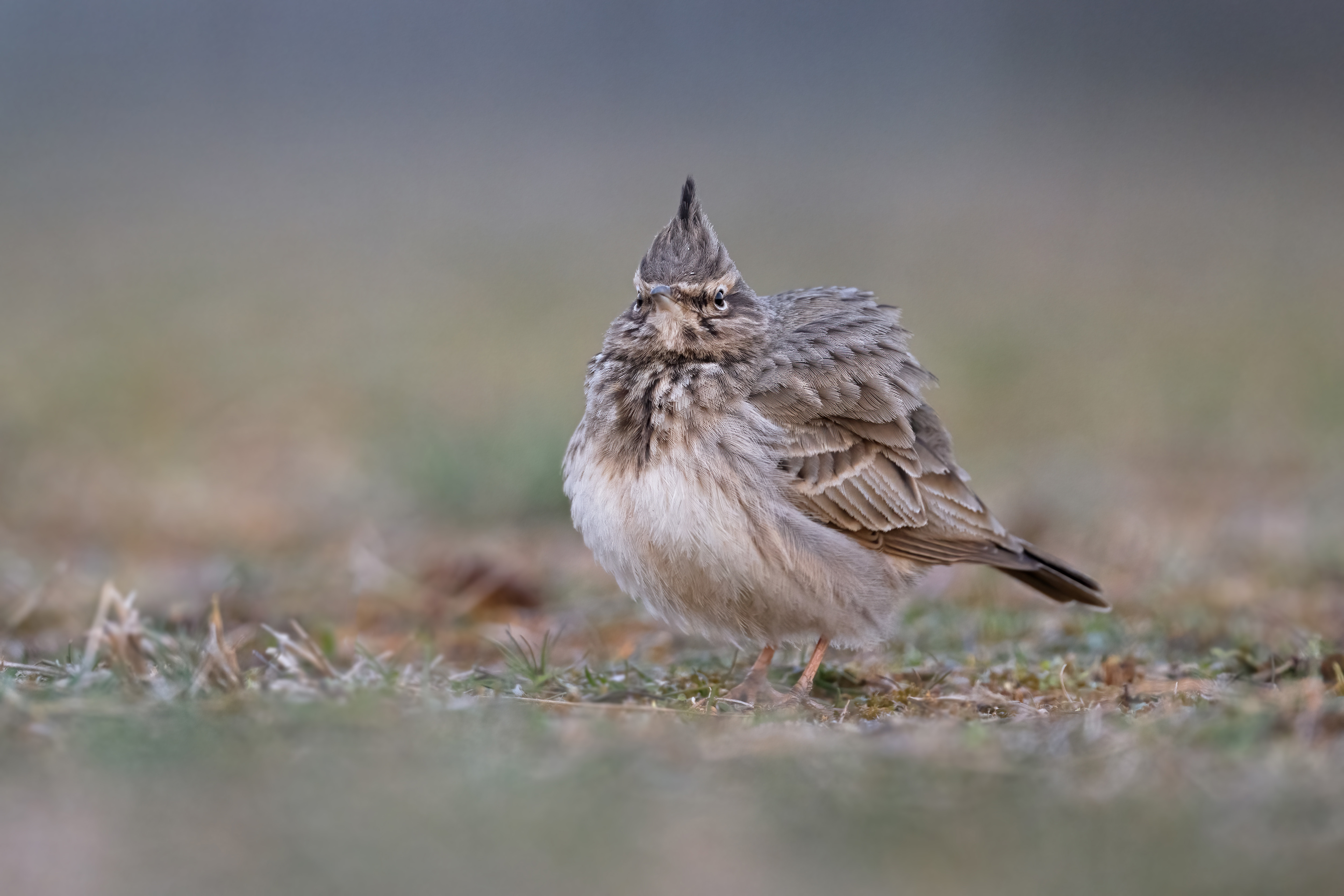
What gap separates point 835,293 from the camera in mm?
6445

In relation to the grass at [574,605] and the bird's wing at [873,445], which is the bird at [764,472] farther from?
the grass at [574,605]

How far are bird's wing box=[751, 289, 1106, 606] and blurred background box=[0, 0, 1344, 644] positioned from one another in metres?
1.43

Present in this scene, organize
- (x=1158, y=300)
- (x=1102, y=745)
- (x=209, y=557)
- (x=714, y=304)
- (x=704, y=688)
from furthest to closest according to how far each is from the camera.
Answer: (x=1158, y=300) → (x=209, y=557) → (x=714, y=304) → (x=704, y=688) → (x=1102, y=745)

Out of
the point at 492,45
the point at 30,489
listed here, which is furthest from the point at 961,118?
the point at 30,489

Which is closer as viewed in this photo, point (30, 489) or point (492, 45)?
point (30, 489)

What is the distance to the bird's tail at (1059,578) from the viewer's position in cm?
Result: 614

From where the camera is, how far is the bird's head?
226 inches

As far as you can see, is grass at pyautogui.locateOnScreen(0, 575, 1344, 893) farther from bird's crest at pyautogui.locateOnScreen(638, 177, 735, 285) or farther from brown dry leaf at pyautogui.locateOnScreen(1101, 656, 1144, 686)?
bird's crest at pyautogui.locateOnScreen(638, 177, 735, 285)

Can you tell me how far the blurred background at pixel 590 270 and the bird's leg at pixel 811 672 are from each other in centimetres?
210

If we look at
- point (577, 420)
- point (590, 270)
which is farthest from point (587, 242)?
point (577, 420)

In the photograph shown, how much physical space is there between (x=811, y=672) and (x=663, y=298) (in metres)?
1.45

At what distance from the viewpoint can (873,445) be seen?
5.86 m

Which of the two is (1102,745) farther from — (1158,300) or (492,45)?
(492,45)

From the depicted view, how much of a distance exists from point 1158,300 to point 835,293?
11421mm
